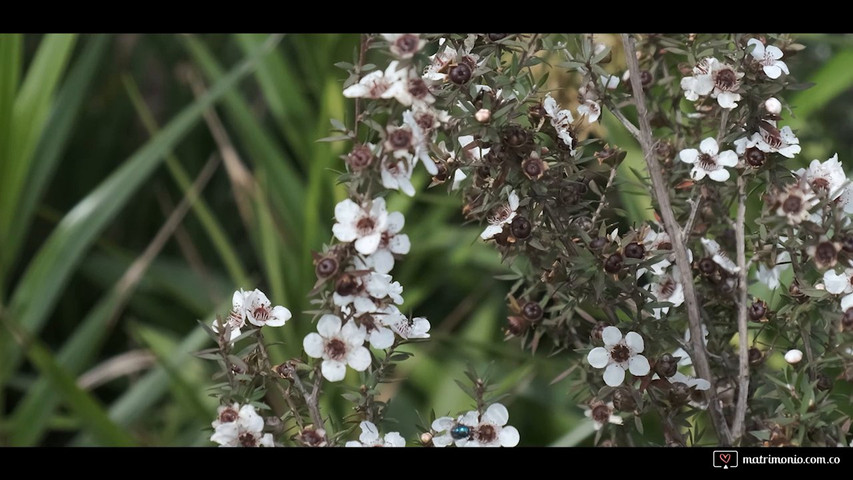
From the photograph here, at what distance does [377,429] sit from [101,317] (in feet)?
3.48

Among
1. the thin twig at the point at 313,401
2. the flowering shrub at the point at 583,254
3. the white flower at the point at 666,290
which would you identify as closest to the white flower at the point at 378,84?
the flowering shrub at the point at 583,254

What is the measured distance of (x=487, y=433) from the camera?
0.68m

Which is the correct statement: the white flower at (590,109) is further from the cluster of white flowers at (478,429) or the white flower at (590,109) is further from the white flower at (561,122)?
the cluster of white flowers at (478,429)

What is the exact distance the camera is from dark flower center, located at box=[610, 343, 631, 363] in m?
0.72

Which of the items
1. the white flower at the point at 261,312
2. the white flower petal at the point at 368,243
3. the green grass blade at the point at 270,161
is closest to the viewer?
the white flower petal at the point at 368,243

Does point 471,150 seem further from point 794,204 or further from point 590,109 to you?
point 794,204

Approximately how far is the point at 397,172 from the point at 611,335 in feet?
0.73

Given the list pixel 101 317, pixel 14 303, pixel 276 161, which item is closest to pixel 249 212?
pixel 276 161

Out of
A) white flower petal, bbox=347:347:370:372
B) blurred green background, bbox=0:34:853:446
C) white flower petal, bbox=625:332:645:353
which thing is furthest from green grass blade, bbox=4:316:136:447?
white flower petal, bbox=625:332:645:353

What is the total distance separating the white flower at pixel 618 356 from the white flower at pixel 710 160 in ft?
0.49

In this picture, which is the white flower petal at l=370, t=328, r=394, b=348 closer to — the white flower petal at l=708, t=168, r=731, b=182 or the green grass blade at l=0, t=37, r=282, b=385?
the white flower petal at l=708, t=168, r=731, b=182

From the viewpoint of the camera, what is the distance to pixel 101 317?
161 cm

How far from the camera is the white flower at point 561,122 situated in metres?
0.75

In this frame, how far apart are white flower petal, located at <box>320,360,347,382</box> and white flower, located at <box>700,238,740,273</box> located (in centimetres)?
36
